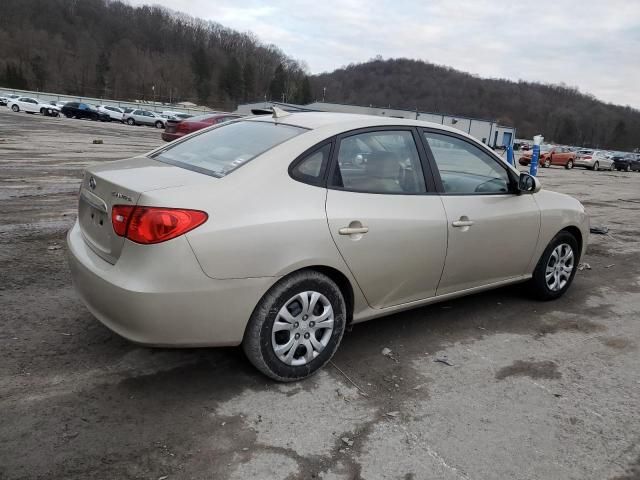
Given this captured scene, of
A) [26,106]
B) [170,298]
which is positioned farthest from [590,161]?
[26,106]

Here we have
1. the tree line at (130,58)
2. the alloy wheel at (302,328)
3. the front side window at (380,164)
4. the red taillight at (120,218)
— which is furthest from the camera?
the tree line at (130,58)

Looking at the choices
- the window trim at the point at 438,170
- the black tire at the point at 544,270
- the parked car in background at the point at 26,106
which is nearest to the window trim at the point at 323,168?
the window trim at the point at 438,170

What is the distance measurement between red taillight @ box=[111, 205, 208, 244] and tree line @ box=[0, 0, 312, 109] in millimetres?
109607

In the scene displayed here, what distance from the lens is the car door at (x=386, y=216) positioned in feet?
11.4

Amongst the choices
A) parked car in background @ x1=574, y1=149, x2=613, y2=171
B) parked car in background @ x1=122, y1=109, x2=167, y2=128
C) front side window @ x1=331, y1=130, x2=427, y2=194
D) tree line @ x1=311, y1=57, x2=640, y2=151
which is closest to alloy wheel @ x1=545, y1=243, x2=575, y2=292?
front side window @ x1=331, y1=130, x2=427, y2=194

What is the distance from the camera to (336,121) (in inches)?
149

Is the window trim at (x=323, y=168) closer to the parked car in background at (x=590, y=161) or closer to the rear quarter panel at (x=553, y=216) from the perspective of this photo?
the rear quarter panel at (x=553, y=216)

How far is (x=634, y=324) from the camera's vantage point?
493 centimetres

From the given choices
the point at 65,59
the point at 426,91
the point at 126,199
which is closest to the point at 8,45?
the point at 65,59

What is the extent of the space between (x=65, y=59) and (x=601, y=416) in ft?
437

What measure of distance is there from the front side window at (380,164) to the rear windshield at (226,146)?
38 cm

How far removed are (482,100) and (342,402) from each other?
142 metres

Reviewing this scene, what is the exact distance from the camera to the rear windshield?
11.3 ft

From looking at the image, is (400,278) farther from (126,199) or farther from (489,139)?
(489,139)
